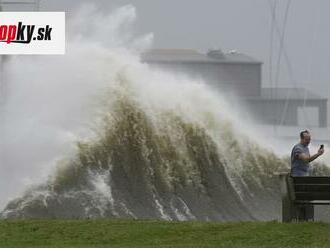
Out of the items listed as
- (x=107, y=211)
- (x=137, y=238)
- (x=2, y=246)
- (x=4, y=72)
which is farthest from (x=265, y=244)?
(x=4, y=72)

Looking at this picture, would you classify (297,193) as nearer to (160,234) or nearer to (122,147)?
(160,234)

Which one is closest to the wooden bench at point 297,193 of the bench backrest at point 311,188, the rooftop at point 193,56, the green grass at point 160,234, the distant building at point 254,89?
the bench backrest at point 311,188

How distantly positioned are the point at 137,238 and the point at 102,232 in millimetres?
541

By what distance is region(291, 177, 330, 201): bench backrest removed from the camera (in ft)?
42.2

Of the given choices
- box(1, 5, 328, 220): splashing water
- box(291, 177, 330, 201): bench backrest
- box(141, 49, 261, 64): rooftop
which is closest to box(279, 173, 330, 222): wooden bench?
box(291, 177, 330, 201): bench backrest

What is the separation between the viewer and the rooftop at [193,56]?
33.3 meters

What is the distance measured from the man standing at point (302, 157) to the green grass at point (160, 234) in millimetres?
1585

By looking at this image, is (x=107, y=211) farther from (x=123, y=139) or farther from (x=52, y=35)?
(x=52, y=35)

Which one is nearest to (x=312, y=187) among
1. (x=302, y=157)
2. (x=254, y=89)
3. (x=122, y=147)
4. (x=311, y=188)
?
(x=311, y=188)

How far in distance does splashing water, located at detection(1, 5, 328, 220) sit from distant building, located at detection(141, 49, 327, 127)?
48.9ft

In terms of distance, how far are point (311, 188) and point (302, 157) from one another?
896 millimetres

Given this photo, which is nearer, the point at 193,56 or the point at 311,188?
the point at 311,188

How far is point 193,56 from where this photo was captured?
140ft

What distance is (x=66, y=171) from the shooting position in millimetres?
17953
